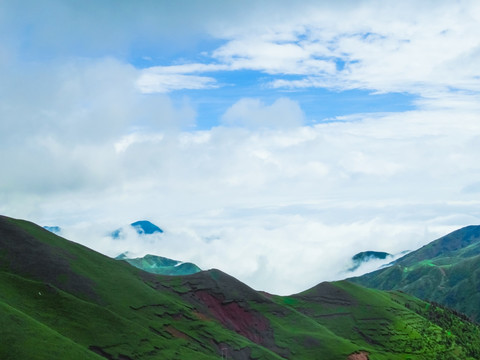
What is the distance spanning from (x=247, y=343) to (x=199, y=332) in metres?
16.5

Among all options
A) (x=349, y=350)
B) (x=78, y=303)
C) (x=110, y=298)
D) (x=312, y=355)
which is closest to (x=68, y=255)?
(x=110, y=298)

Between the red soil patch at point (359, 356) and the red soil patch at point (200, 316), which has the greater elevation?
the red soil patch at point (200, 316)

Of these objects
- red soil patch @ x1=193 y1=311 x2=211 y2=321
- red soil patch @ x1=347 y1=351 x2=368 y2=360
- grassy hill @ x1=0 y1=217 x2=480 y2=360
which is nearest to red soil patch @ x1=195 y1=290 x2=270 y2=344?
grassy hill @ x1=0 y1=217 x2=480 y2=360

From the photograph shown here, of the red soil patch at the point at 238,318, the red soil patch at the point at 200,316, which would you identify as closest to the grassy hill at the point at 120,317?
the red soil patch at the point at 238,318

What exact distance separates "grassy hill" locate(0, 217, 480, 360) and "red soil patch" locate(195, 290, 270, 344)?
432 millimetres

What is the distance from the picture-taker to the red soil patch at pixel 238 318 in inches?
6900

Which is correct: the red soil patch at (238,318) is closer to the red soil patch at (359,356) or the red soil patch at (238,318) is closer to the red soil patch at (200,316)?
the red soil patch at (200,316)

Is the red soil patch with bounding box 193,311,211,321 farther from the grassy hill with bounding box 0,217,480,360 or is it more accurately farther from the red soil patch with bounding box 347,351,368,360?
the red soil patch with bounding box 347,351,368,360

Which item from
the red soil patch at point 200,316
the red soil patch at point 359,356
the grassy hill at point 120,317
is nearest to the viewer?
the grassy hill at point 120,317

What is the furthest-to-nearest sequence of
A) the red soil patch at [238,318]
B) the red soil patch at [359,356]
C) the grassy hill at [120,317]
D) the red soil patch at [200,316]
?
1. the red soil patch at [238,318]
2. the red soil patch at [359,356]
3. the red soil patch at [200,316]
4. the grassy hill at [120,317]

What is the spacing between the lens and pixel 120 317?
12794cm

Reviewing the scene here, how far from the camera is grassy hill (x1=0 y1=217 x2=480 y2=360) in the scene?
344 ft

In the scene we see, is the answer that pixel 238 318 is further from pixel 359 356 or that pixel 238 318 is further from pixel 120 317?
pixel 120 317

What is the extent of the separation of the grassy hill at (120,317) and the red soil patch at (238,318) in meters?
0.43
